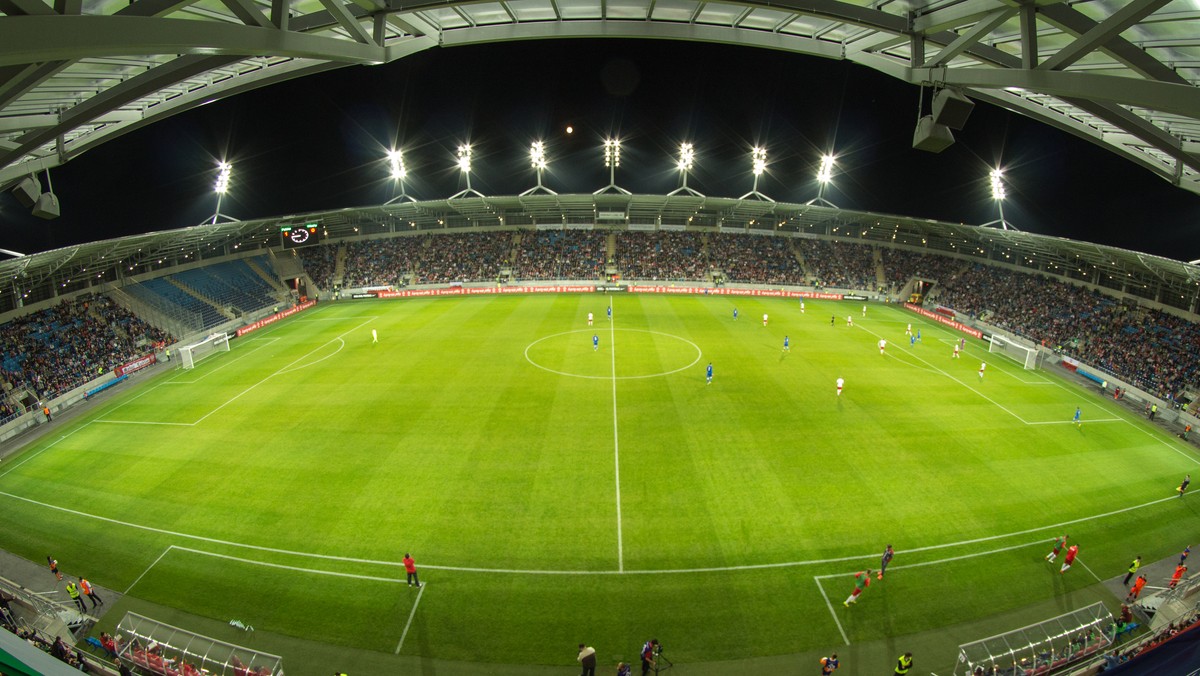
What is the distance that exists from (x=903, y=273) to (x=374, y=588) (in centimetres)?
6073


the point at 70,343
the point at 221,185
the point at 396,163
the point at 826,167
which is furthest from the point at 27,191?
the point at 826,167

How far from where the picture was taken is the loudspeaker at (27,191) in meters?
13.9

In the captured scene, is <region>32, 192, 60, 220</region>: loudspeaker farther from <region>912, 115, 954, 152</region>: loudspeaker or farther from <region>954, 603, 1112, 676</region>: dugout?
<region>954, 603, 1112, 676</region>: dugout

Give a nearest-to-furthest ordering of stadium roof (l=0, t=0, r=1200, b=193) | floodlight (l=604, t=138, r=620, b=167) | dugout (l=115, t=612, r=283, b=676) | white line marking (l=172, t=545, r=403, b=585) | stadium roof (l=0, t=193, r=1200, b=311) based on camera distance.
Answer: stadium roof (l=0, t=0, r=1200, b=193), dugout (l=115, t=612, r=283, b=676), white line marking (l=172, t=545, r=403, b=585), stadium roof (l=0, t=193, r=1200, b=311), floodlight (l=604, t=138, r=620, b=167)

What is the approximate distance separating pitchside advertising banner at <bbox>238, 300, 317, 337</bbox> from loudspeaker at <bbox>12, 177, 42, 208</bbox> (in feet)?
102

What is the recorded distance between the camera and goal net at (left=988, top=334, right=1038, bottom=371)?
34.5 meters

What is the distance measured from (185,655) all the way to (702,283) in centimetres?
5123

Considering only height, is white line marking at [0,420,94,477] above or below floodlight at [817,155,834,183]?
below

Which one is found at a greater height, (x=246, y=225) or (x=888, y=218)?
(x=888, y=218)

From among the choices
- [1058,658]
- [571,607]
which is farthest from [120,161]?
[1058,658]

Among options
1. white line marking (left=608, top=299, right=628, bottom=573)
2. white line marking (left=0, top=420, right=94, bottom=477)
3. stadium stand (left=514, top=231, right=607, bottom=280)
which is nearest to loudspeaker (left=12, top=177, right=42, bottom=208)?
white line marking (left=0, top=420, right=94, bottom=477)

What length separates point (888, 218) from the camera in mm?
53781

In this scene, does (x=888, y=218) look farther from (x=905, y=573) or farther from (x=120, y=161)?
(x=120, y=161)

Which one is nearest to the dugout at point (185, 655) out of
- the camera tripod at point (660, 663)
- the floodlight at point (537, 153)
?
the camera tripod at point (660, 663)
